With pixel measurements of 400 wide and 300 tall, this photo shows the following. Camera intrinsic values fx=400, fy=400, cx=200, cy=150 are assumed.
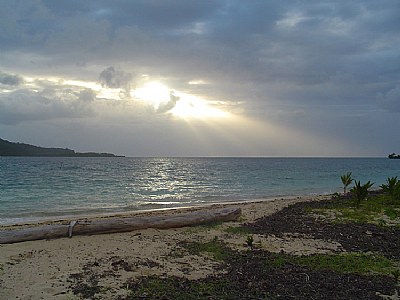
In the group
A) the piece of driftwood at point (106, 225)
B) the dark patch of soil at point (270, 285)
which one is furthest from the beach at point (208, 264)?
the piece of driftwood at point (106, 225)

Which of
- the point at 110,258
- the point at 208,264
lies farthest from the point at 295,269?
the point at 110,258

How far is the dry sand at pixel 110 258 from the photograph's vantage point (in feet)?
21.8

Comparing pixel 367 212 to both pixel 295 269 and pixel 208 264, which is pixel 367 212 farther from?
pixel 208 264

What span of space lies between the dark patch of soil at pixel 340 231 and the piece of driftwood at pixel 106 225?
1.33 m

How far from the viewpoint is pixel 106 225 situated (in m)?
10.8

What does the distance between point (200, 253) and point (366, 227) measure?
19.5 ft

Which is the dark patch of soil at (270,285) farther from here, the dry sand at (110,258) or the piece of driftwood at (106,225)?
the piece of driftwood at (106,225)

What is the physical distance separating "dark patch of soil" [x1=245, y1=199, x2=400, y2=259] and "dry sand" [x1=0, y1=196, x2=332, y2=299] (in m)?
0.70

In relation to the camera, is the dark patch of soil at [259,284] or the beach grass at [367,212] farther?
the beach grass at [367,212]

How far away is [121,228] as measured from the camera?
11031 millimetres

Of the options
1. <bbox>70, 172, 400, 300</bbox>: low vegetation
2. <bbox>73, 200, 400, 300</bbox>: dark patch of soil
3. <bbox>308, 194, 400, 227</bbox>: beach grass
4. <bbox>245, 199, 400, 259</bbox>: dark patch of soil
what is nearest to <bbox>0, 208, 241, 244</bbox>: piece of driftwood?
<bbox>70, 172, 400, 300</bbox>: low vegetation

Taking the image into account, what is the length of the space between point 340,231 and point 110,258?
6.79 m

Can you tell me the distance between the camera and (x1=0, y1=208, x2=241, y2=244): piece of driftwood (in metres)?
9.99

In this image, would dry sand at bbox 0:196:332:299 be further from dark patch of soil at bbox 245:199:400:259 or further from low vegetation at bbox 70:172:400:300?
dark patch of soil at bbox 245:199:400:259
